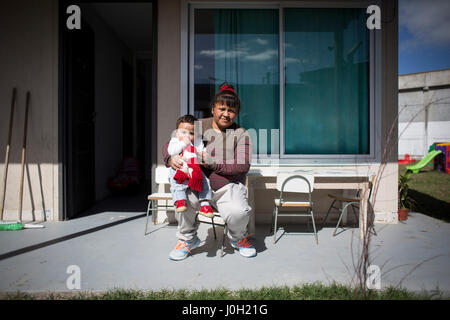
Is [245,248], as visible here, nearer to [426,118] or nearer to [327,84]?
[327,84]

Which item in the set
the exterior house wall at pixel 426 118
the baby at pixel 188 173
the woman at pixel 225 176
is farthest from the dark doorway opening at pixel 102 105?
the exterior house wall at pixel 426 118

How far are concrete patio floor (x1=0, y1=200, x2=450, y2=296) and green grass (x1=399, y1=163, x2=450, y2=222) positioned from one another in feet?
3.47

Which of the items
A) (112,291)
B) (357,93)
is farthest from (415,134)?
(112,291)

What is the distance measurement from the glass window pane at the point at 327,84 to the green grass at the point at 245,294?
2412 millimetres

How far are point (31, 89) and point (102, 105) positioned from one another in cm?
178

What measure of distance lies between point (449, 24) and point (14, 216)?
563 cm

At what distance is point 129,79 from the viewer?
25.1 feet

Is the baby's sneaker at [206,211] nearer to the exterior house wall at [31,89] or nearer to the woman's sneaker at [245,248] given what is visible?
the woman's sneaker at [245,248]

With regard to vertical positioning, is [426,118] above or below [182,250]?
above

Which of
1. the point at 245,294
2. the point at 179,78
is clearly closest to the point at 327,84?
the point at 179,78

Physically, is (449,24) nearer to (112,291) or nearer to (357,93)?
(357,93)

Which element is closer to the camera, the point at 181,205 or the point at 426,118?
the point at 181,205

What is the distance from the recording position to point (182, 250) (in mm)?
2793

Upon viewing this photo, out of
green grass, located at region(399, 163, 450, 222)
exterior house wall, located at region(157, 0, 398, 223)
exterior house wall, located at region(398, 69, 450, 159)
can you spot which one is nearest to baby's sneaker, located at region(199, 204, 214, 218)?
exterior house wall, located at region(157, 0, 398, 223)
